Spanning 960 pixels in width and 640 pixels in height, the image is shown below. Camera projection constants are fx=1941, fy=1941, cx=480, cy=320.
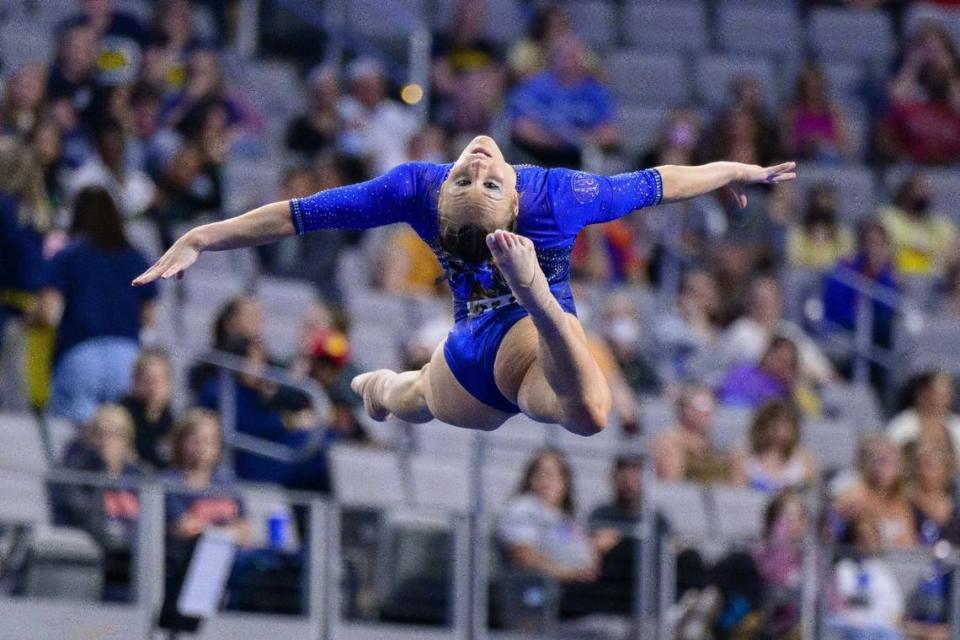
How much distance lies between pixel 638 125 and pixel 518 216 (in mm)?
7011

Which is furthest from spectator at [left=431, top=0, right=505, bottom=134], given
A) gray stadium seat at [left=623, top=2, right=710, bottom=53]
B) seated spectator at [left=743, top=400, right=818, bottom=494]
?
seated spectator at [left=743, top=400, right=818, bottom=494]

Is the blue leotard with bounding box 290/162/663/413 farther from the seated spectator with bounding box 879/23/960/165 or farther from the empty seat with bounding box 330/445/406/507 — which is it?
the seated spectator with bounding box 879/23/960/165

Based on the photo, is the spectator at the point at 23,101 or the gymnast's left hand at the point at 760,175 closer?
the gymnast's left hand at the point at 760,175

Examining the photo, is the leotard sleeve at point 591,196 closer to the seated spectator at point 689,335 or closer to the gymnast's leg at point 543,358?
the gymnast's leg at point 543,358

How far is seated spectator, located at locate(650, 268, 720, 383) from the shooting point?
11039 mm

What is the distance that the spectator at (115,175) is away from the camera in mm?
9695

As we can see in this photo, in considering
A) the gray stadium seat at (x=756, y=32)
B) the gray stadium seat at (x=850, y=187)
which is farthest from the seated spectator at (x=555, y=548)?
the gray stadium seat at (x=756, y=32)

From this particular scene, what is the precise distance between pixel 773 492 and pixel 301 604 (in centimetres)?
274

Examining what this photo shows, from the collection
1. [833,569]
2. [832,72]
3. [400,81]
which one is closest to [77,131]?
[400,81]

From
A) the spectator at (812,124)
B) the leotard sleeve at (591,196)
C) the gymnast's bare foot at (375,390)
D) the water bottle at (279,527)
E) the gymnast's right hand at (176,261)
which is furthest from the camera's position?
the spectator at (812,124)

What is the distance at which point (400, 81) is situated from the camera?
12438 mm

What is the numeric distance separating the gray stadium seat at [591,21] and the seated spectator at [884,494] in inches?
182

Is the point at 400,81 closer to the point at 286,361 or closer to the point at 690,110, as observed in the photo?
the point at 690,110

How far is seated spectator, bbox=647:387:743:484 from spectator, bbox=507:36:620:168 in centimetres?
234
